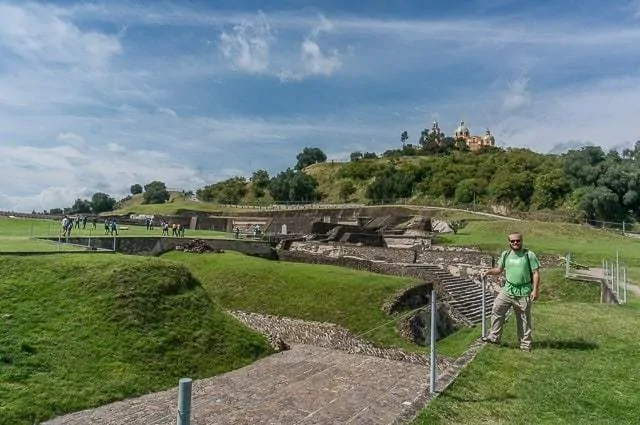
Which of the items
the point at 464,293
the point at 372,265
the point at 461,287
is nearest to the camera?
the point at 464,293

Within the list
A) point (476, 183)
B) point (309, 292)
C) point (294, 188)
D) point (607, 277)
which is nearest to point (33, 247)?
point (309, 292)

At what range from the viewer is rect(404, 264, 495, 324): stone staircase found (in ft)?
58.5

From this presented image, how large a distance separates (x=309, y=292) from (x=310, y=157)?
106 meters

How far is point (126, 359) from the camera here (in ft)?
32.8

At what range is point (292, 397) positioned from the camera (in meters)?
8.77

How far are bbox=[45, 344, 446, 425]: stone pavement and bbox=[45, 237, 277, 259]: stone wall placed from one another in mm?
13067

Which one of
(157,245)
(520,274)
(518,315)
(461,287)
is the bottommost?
(461,287)

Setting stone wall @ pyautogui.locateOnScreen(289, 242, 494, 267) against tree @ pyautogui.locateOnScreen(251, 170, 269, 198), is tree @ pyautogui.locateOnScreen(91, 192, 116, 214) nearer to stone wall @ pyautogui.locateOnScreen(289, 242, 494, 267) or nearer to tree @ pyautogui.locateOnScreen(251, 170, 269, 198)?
tree @ pyautogui.locateOnScreen(251, 170, 269, 198)

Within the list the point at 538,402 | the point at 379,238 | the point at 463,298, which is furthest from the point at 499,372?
the point at 379,238

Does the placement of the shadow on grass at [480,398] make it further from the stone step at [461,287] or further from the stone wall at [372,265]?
the stone step at [461,287]

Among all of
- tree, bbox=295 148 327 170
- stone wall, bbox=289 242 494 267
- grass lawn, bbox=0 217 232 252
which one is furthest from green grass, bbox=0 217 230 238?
tree, bbox=295 148 327 170

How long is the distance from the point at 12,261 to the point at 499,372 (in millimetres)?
10969

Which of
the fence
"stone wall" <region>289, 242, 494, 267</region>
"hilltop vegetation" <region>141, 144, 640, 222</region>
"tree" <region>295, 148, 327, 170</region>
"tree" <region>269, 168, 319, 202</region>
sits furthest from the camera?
"tree" <region>295, 148, 327, 170</region>

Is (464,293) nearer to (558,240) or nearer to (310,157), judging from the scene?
(558,240)
